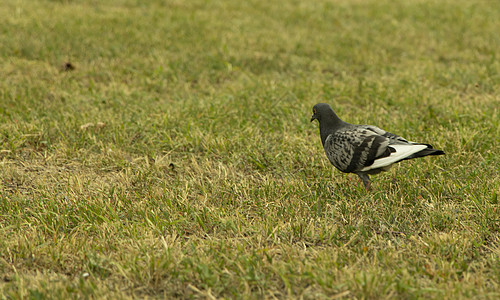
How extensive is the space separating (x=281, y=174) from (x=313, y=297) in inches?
88.4

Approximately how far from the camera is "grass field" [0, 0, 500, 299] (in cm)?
349

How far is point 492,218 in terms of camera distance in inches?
163

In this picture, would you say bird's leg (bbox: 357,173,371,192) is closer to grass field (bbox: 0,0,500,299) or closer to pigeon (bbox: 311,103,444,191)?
pigeon (bbox: 311,103,444,191)

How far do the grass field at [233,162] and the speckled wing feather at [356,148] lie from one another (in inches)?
13.0

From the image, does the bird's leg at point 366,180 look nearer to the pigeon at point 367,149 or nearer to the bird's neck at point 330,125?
the pigeon at point 367,149

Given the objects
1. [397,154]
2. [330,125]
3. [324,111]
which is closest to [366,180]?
[397,154]

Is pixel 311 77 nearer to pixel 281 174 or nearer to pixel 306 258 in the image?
pixel 281 174

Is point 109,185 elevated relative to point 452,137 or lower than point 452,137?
lower

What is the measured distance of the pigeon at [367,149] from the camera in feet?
14.2

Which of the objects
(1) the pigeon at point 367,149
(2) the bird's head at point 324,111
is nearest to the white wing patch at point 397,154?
(1) the pigeon at point 367,149

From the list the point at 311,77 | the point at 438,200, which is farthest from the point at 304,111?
the point at 438,200

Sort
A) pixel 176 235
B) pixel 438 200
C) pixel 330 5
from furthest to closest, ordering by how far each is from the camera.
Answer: pixel 330 5 < pixel 438 200 < pixel 176 235

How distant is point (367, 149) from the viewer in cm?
452

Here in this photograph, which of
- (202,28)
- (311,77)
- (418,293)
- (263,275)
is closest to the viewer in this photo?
(418,293)
